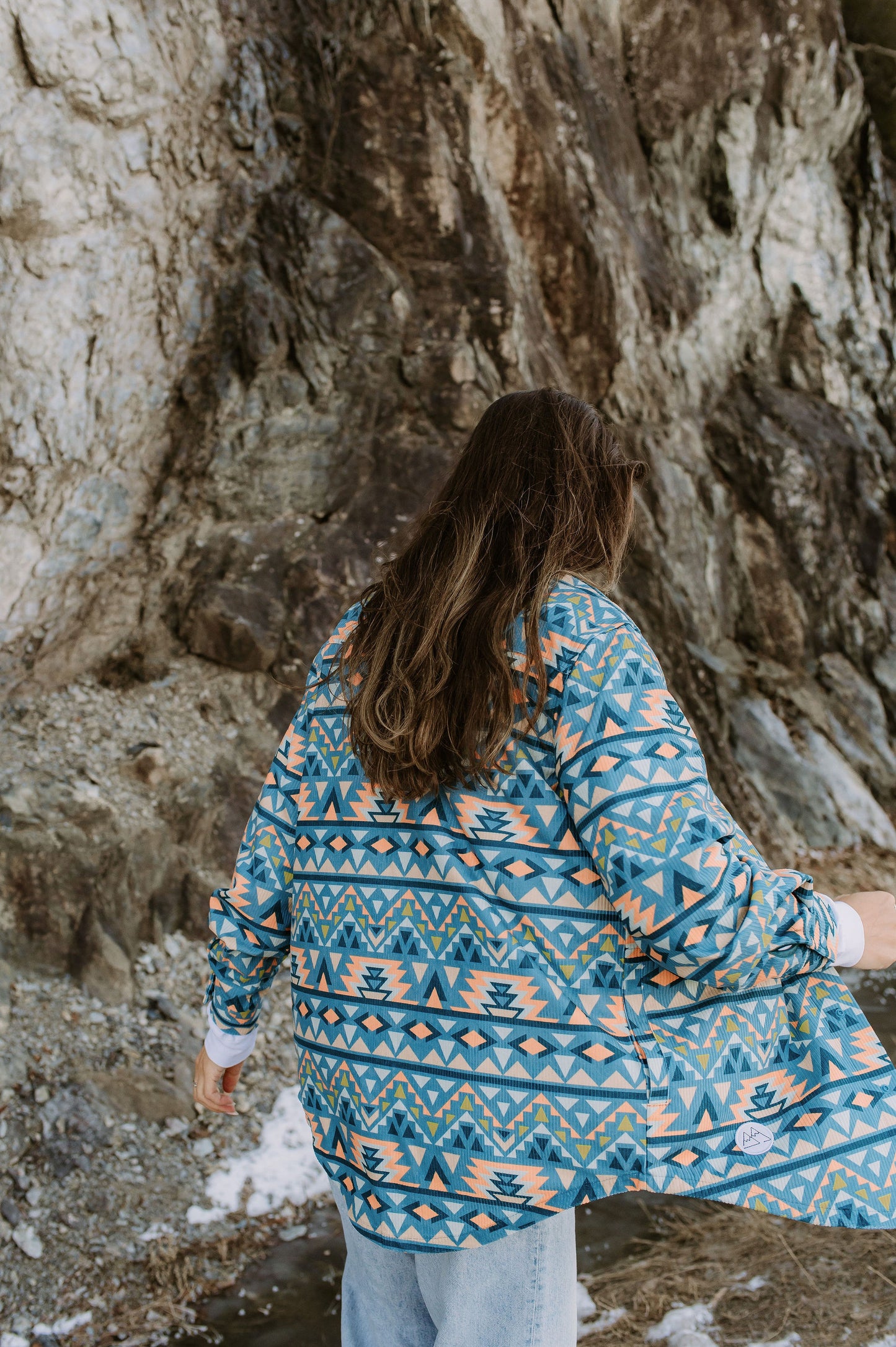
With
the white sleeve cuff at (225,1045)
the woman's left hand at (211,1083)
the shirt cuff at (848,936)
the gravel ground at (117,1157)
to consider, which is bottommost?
the gravel ground at (117,1157)

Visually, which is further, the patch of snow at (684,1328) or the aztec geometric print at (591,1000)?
the patch of snow at (684,1328)

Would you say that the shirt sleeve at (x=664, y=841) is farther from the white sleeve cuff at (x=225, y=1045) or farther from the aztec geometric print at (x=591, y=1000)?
the white sleeve cuff at (x=225, y=1045)

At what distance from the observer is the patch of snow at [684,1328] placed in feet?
6.75

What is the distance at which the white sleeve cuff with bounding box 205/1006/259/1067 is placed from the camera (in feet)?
4.75

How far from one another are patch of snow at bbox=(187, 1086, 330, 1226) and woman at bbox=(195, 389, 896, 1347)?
166 cm

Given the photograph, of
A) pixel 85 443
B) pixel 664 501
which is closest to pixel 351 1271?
pixel 85 443

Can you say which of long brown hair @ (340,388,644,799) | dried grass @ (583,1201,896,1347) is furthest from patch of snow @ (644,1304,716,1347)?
long brown hair @ (340,388,644,799)

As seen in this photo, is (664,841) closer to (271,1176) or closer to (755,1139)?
(755,1139)

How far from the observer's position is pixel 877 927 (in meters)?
1.16

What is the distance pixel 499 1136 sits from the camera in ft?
3.56

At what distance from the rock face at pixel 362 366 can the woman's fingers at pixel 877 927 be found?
2677mm

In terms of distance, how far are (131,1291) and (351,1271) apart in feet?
4.40

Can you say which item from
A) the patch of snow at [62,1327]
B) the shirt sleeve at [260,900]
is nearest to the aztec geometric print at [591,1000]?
the shirt sleeve at [260,900]

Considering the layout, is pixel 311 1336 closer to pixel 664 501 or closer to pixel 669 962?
pixel 669 962
